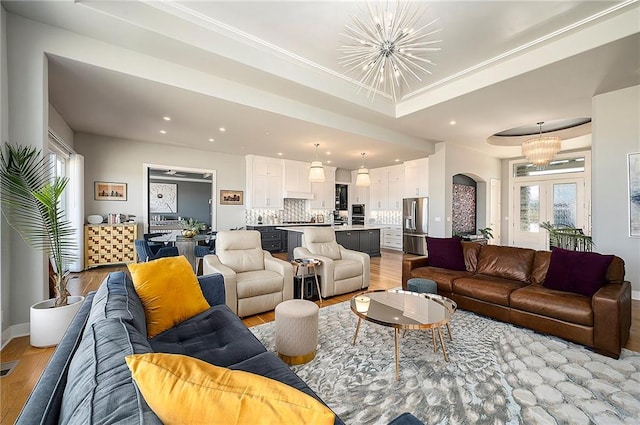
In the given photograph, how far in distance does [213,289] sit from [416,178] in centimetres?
705

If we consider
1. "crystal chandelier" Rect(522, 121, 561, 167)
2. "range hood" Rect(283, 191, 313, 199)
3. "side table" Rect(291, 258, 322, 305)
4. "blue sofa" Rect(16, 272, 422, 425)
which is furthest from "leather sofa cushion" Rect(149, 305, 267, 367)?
"range hood" Rect(283, 191, 313, 199)

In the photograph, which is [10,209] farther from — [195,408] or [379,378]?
[379,378]

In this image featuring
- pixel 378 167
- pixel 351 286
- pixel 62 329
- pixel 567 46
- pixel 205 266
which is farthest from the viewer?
pixel 378 167

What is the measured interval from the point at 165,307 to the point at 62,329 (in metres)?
1.51

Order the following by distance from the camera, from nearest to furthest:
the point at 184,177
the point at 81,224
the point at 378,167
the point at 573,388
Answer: the point at 573,388
the point at 81,224
the point at 378,167
the point at 184,177

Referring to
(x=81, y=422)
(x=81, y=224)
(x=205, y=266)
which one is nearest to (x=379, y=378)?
(x=81, y=422)

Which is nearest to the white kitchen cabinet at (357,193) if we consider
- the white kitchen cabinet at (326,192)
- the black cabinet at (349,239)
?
the white kitchen cabinet at (326,192)

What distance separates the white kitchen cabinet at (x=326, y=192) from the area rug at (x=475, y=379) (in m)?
6.38

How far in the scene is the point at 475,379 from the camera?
2031mm

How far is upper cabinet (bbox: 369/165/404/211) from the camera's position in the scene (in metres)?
8.78

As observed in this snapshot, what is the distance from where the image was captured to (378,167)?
938 cm

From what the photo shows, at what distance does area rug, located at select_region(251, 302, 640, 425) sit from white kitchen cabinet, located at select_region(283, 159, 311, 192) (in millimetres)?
5741

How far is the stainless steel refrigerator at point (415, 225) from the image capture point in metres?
7.62

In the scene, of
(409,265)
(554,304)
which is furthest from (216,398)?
(409,265)
